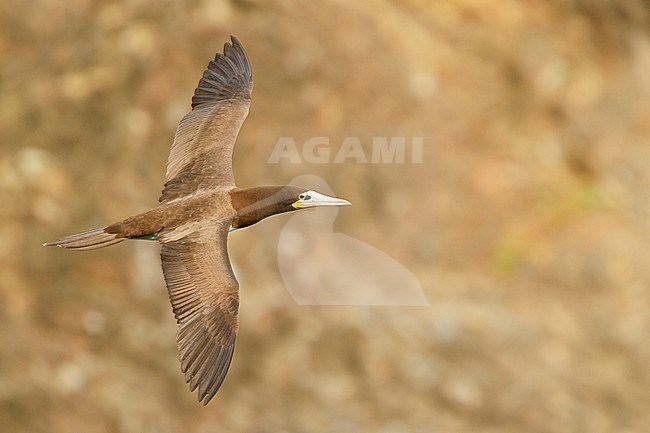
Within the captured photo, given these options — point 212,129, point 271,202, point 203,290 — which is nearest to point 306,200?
point 271,202

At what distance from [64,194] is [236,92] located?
403cm

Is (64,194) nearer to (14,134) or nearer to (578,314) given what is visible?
(14,134)

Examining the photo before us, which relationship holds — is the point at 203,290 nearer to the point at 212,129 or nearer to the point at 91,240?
the point at 91,240

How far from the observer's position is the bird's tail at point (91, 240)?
24.0ft

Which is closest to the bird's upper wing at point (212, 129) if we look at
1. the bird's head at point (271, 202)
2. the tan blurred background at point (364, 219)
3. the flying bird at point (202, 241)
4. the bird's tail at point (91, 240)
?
the flying bird at point (202, 241)

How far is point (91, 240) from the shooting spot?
24.1 ft

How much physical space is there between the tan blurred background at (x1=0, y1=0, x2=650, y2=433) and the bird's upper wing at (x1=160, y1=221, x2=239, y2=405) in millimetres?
3941

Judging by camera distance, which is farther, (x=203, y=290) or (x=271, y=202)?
(x=271, y=202)

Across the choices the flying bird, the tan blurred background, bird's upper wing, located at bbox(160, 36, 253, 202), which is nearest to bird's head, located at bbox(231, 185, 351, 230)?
the flying bird

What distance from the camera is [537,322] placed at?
38.1 feet

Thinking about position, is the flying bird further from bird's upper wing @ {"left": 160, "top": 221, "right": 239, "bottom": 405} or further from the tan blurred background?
the tan blurred background

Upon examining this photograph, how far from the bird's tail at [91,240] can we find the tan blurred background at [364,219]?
3.90m

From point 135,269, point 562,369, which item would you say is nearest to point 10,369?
point 135,269

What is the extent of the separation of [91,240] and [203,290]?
0.82m
